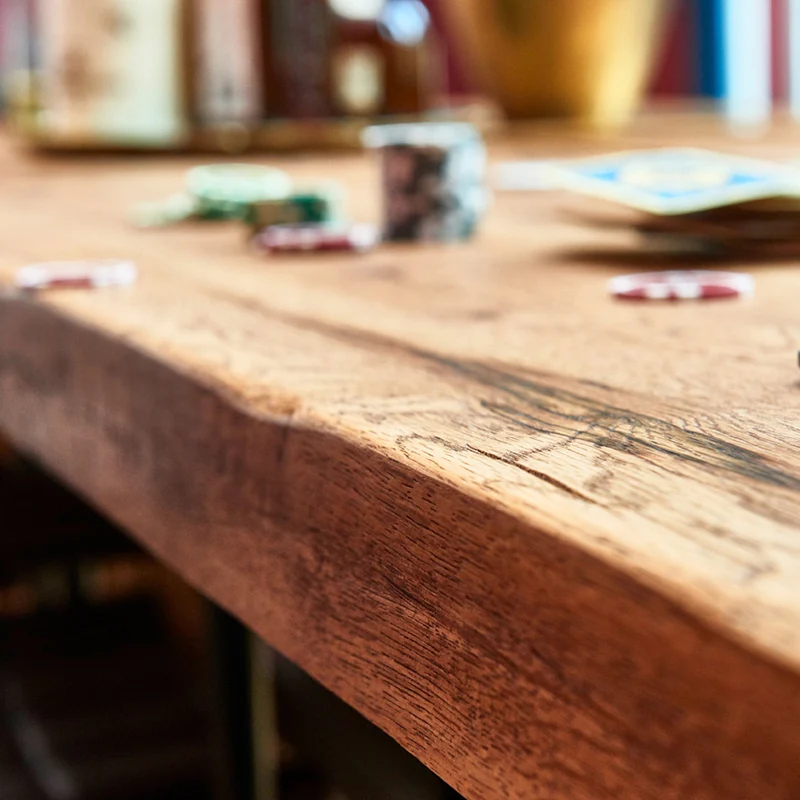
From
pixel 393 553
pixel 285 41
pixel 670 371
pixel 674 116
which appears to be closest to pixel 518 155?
pixel 285 41

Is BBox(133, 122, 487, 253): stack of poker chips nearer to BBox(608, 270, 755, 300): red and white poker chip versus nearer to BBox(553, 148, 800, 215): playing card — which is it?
BBox(553, 148, 800, 215): playing card

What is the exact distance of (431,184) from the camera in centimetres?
84

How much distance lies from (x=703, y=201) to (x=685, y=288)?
0.45ft

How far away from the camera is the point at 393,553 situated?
0.33 m

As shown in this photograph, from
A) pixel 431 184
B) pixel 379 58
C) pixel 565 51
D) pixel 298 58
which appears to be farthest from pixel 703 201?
pixel 565 51

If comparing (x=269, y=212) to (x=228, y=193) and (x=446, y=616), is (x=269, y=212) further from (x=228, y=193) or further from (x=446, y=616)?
(x=446, y=616)

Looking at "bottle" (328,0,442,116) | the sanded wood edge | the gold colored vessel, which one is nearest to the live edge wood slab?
the sanded wood edge

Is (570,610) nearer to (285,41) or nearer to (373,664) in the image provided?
(373,664)

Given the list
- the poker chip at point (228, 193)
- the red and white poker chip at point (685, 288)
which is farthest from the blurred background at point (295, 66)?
the red and white poker chip at point (685, 288)

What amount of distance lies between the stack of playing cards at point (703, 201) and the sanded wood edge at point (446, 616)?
0.34 meters

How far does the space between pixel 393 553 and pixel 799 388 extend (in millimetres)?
144

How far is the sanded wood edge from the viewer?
0.23 metres

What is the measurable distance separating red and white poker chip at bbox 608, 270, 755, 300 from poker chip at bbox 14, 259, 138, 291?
10.0 inches

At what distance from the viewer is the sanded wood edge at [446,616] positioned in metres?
0.23
